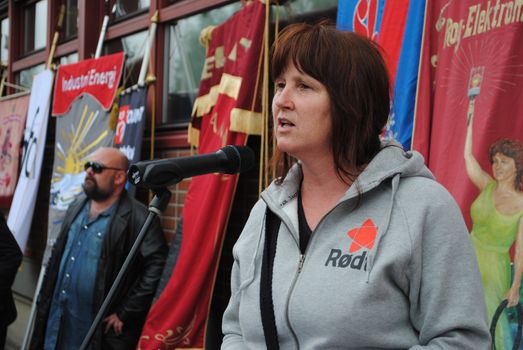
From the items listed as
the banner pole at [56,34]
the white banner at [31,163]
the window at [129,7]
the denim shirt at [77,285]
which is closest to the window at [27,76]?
the banner pole at [56,34]

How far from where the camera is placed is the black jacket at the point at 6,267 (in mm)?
3729

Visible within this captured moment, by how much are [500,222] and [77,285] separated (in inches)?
107

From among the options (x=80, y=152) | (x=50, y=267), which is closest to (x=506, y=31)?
(x=50, y=267)

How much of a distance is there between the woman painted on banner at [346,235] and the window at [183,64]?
3204 millimetres

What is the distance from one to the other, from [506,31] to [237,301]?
1.33m

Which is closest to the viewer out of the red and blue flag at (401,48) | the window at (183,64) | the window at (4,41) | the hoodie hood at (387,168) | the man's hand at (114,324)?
the hoodie hood at (387,168)

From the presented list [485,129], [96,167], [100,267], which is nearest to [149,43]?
[96,167]

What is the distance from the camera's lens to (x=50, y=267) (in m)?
4.16

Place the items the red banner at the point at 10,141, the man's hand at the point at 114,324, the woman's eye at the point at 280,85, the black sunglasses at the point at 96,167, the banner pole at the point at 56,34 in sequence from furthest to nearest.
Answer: the banner pole at the point at 56,34, the red banner at the point at 10,141, the black sunglasses at the point at 96,167, the man's hand at the point at 114,324, the woman's eye at the point at 280,85

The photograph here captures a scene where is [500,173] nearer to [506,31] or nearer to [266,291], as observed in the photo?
[506,31]

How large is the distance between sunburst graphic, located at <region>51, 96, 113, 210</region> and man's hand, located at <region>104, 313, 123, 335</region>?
1502mm

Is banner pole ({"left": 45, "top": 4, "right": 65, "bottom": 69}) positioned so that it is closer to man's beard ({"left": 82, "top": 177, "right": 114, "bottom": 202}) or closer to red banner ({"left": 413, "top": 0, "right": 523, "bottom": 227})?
man's beard ({"left": 82, "top": 177, "right": 114, "bottom": 202})

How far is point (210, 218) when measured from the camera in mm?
3461

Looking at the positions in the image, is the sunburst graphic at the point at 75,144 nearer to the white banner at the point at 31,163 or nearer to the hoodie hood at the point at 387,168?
the white banner at the point at 31,163
